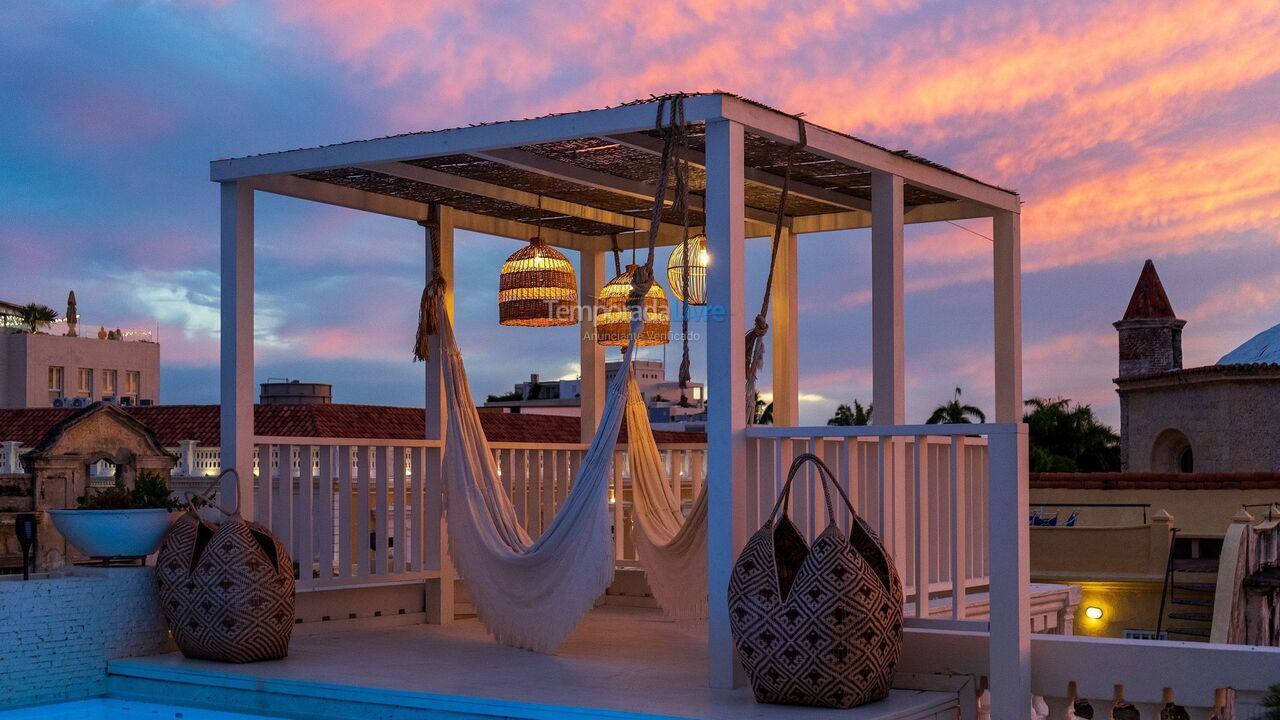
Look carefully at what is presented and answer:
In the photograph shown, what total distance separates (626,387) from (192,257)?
17.1m

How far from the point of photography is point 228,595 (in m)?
5.98

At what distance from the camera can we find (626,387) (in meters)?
6.03

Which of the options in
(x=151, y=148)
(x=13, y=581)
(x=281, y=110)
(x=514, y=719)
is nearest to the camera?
(x=514, y=719)

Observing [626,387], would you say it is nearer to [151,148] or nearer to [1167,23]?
[1167,23]

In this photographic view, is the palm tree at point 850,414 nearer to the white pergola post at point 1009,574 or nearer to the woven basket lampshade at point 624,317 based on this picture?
the woven basket lampshade at point 624,317

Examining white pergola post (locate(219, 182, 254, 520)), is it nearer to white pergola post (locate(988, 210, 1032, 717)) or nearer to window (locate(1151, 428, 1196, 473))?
white pergola post (locate(988, 210, 1032, 717))

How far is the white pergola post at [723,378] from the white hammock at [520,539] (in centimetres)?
60

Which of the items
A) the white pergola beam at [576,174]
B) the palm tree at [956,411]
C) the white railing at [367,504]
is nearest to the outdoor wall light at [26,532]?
the white railing at [367,504]

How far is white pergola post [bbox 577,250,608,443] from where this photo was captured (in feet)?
28.7

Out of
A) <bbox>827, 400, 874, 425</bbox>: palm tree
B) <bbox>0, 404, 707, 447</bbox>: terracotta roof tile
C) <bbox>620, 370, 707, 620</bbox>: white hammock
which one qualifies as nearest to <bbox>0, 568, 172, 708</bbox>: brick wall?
<bbox>620, 370, 707, 620</bbox>: white hammock

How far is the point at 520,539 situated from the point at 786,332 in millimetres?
2459

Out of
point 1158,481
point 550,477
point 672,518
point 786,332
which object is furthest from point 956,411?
point 672,518

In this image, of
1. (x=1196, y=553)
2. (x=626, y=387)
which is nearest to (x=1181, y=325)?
(x=1196, y=553)

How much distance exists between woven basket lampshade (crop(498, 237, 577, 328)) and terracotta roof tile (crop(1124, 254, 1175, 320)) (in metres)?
28.6
